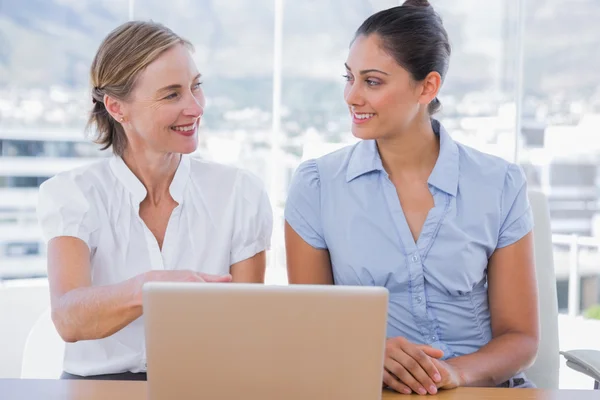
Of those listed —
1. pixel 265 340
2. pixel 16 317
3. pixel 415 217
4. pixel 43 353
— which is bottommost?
pixel 16 317

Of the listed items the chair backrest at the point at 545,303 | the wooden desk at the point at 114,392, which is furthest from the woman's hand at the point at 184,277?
the chair backrest at the point at 545,303

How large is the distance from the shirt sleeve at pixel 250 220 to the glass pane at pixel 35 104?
2.82 meters

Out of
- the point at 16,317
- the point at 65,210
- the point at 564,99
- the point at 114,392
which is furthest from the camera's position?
the point at 564,99

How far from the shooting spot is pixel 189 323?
111 cm

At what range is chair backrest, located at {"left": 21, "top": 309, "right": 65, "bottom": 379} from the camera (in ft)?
6.90

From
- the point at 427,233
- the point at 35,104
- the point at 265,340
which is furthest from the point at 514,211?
the point at 35,104

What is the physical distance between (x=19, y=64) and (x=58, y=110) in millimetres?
340

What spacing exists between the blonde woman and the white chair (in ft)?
2.22

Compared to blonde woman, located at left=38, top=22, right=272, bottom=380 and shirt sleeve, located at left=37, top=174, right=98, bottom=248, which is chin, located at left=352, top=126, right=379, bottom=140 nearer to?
blonde woman, located at left=38, top=22, right=272, bottom=380

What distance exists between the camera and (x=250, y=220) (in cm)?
201

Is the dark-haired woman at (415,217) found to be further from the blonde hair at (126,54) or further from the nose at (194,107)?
the blonde hair at (126,54)

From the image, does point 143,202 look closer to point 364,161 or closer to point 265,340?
point 364,161

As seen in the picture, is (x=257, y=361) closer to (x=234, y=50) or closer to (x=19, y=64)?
(x=19, y=64)

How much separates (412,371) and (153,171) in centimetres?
89
